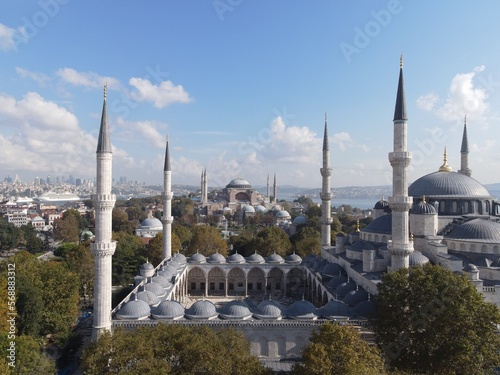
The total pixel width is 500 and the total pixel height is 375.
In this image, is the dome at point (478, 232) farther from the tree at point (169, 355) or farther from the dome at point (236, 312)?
the tree at point (169, 355)

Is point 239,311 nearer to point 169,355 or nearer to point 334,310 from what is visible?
point 334,310

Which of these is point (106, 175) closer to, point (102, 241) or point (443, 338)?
point (102, 241)

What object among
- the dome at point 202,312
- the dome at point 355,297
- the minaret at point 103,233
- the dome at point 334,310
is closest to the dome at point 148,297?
the dome at point 202,312

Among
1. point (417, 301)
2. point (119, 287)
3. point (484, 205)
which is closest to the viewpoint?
point (417, 301)

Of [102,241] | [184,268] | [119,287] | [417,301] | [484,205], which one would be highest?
[484,205]

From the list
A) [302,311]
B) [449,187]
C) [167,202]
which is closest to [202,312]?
[302,311]

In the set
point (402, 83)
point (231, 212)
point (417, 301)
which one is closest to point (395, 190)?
point (402, 83)
